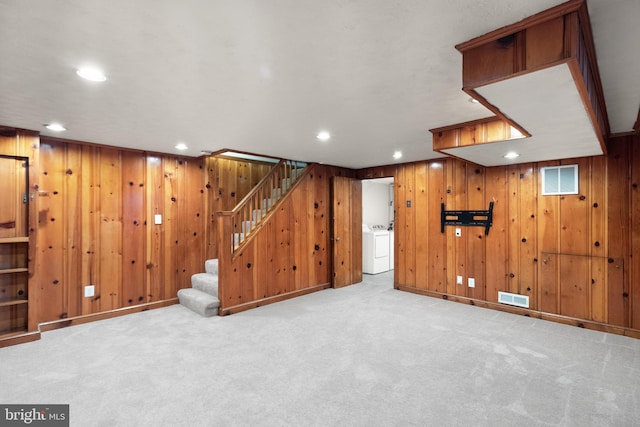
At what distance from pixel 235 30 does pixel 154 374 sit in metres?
2.62

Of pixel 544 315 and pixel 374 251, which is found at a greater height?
pixel 374 251

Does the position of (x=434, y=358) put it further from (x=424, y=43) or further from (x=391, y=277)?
(x=391, y=277)

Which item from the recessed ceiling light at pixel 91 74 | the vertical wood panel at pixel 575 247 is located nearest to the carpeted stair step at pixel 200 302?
the recessed ceiling light at pixel 91 74

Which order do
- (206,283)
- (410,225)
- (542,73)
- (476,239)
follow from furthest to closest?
(410,225) < (476,239) < (206,283) < (542,73)

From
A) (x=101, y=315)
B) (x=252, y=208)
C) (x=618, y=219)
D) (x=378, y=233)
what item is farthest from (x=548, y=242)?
(x=101, y=315)

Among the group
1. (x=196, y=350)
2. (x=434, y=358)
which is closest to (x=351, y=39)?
(x=434, y=358)

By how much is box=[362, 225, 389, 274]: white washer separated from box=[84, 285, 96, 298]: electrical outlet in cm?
488

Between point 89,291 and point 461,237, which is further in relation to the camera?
point 461,237

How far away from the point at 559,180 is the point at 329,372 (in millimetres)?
3583

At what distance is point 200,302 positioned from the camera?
13.2 feet

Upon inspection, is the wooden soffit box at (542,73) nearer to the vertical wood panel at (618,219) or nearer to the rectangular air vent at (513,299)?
the vertical wood panel at (618,219)

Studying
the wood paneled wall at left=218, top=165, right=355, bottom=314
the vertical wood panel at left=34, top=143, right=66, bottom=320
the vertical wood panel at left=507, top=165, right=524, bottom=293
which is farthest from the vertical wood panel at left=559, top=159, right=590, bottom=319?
the vertical wood panel at left=34, top=143, right=66, bottom=320

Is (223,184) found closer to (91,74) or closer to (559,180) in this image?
(91,74)

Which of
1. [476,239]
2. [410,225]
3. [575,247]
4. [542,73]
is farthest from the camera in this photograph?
[410,225]
